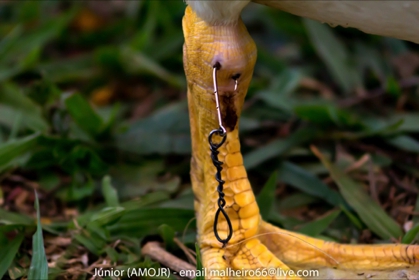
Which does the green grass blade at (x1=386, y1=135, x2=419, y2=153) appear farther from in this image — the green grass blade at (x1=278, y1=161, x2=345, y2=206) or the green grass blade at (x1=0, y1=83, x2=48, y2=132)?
the green grass blade at (x1=0, y1=83, x2=48, y2=132)

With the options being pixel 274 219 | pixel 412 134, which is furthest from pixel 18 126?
pixel 412 134

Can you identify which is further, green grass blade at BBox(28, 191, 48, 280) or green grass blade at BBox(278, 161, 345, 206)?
green grass blade at BBox(278, 161, 345, 206)

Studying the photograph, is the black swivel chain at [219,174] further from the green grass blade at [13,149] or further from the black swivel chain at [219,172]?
the green grass blade at [13,149]

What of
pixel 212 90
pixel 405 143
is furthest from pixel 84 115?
pixel 405 143

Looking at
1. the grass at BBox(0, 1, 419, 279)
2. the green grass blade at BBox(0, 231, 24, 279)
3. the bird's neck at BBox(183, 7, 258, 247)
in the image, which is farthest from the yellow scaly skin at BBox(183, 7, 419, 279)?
the green grass blade at BBox(0, 231, 24, 279)

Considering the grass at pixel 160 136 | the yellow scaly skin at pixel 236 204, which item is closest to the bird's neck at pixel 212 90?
the yellow scaly skin at pixel 236 204

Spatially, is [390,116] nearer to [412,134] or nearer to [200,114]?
[412,134]
